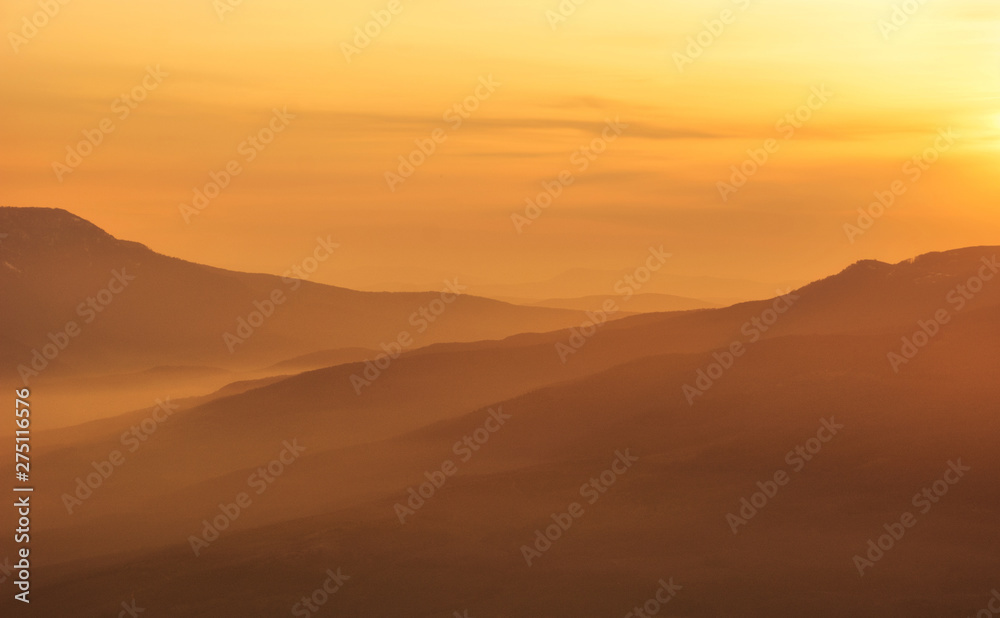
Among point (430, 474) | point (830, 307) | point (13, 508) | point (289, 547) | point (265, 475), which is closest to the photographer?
point (289, 547)

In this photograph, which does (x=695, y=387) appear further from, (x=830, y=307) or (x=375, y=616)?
(x=375, y=616)

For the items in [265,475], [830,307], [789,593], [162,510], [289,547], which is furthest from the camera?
[830,307]

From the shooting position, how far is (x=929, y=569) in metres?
71.1

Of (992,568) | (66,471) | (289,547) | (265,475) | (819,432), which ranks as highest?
(66,471)

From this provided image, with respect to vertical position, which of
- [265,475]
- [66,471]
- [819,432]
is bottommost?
[819,432]

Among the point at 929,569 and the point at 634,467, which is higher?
the point at 634,467

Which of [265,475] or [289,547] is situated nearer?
[289,547]

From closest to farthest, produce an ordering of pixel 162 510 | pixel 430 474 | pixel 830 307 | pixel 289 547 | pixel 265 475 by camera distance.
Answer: pixel 289 547
pixel 430 474
pixel 162 510
pixel 265 475
pixel 830 307

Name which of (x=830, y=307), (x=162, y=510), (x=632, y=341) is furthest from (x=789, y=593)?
(x=632, y=341)

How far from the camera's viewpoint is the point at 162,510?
395 feet

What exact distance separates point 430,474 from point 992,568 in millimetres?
53441

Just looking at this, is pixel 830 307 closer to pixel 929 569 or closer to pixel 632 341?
pixel 632 341

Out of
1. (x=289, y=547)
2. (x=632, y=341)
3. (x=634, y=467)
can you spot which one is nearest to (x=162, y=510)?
(x=289, y=547)

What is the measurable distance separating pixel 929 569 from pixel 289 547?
143 feet
